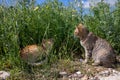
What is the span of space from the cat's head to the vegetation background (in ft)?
0.83

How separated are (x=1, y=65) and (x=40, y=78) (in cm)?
81

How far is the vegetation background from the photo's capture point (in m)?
7.28

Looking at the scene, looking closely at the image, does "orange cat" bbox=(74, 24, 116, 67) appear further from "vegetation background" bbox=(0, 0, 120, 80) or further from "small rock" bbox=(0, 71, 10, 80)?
"small rock" bbox=(0, 71, 10, 80)

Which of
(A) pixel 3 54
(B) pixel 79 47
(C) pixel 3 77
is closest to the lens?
(C) pixel 3 77

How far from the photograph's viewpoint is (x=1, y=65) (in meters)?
7.16

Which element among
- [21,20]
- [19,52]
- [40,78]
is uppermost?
[21,20]

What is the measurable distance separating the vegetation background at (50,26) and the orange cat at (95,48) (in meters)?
0.29

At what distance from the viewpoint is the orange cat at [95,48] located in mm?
7422

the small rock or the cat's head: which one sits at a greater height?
the cat's head

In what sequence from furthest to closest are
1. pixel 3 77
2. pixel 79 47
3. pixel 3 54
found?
pixel 79 47, pixel 3 54, pixel 3 77

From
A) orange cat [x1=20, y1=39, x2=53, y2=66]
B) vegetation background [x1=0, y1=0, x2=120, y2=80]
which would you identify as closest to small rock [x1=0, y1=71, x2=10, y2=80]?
vegetation background [x1=0, y1=0, x2=120, y2=80]

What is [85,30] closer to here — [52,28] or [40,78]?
[52,28]

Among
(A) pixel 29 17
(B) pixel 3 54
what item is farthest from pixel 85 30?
(B) pixel 3 54

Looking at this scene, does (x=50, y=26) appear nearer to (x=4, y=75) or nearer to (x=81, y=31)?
A: (x=81, y=31)
